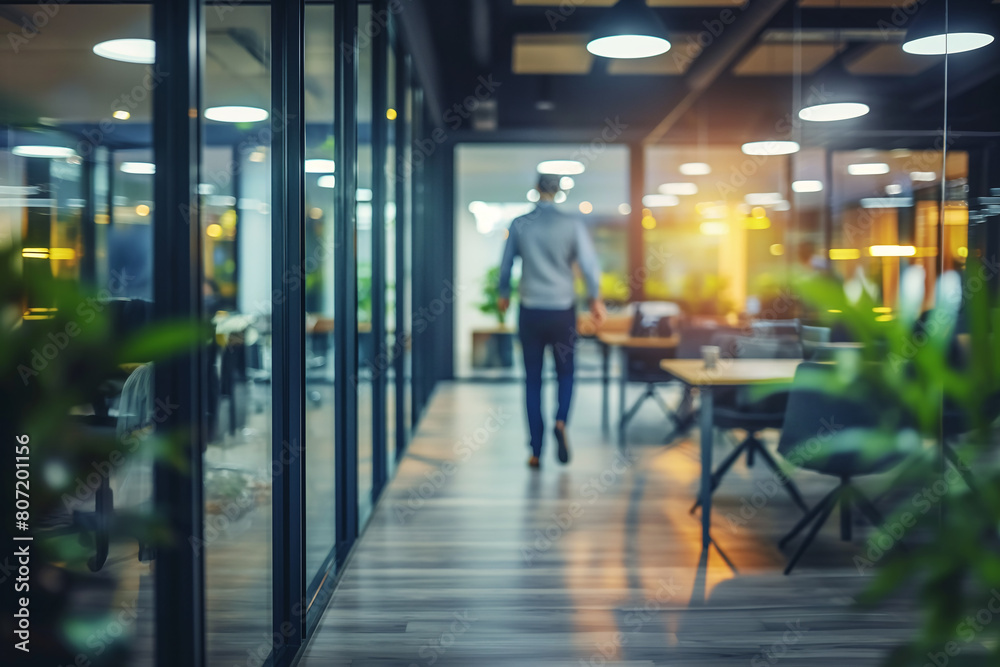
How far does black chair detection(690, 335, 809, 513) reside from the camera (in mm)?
3934

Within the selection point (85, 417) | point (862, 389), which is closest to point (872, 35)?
point (862, 389)

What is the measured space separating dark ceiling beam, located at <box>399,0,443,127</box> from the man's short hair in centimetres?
139

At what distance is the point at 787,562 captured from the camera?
3.29 meters

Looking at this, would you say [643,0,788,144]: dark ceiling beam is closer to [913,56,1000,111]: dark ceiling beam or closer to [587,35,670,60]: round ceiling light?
[587,35,670,60]: round ceiling light

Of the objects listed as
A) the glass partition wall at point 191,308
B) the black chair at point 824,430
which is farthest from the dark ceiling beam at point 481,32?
the black chair at point 824,430

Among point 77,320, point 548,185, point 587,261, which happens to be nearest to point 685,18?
point 548,185

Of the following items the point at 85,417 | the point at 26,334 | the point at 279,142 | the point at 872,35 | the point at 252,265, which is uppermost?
the point at 872,35

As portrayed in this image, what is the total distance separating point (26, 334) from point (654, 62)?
714cm

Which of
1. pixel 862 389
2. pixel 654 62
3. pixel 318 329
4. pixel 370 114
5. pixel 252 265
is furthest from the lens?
pixel 654 62

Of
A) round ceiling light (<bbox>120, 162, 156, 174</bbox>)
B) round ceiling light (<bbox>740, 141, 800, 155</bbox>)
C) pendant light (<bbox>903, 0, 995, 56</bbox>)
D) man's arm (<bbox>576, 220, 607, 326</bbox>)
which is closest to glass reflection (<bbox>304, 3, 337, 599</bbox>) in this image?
round ceiling light (<bbox>120, 162, 156, 174</bbox>)

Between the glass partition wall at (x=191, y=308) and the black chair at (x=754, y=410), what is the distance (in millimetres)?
1925

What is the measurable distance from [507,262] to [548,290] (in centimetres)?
39

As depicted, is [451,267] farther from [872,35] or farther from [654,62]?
[872,35]

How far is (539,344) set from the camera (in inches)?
193
